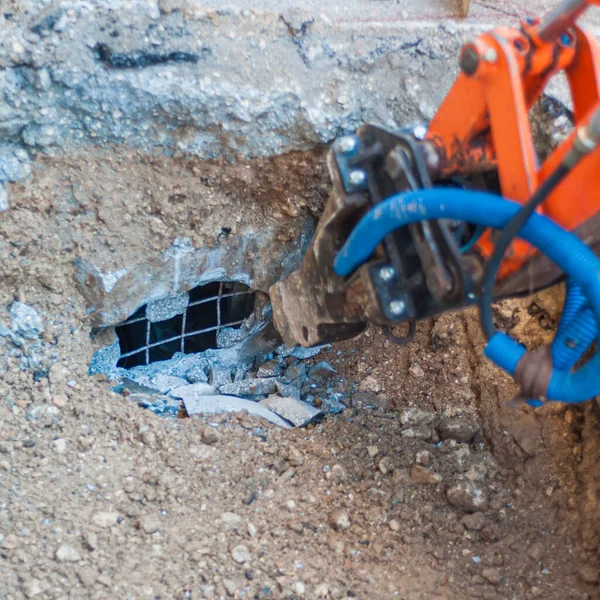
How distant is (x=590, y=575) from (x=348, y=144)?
4.07 feet

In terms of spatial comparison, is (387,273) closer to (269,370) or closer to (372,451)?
(372,451)

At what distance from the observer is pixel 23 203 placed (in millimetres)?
1881

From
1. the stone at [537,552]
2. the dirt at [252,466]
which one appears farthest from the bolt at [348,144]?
the stone at [537,552]

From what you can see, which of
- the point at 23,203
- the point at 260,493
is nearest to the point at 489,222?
the point at 260,493

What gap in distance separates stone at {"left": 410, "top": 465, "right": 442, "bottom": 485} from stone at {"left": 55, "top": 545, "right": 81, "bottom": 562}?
37.0 inches

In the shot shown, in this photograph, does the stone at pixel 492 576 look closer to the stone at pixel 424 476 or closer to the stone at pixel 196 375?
the stone at pixel 424 476

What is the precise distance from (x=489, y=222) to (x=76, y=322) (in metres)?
1.46

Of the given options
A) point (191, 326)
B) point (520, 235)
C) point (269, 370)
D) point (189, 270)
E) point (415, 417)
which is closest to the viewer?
point (520, 235)

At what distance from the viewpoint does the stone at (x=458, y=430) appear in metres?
1.98

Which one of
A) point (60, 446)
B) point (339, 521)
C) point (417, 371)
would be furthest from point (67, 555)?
point (417, 371)

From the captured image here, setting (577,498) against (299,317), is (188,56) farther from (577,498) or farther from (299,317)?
(577,498)

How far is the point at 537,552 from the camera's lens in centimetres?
168

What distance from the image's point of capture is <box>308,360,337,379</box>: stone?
7.81 feet

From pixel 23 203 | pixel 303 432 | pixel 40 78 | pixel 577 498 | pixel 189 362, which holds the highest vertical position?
pixel 40 78
